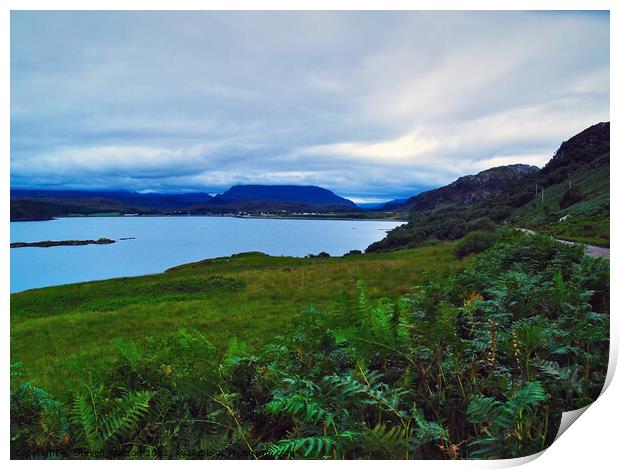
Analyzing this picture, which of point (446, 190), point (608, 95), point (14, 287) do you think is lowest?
point (14, 287)

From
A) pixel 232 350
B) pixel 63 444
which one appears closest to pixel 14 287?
pixel 63 444

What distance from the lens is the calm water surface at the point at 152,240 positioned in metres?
3.67

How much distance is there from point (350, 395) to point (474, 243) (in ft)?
26.0

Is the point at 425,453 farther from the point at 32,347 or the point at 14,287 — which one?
the point at 32,347

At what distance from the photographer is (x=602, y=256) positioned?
3.47 meters

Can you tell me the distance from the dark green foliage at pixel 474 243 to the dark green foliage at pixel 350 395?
6.39m

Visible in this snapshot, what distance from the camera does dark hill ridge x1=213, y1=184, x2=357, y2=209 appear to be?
677cm

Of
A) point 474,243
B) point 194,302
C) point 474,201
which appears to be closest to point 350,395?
point 474,201

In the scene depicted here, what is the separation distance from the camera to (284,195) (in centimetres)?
698

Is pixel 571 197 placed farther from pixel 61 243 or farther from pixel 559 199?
pixel 61 243

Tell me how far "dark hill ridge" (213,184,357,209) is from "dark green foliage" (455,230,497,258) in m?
3.55

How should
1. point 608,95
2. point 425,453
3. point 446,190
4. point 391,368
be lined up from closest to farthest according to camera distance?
point 425,453, point 391,368, point 608,95, point 446,190

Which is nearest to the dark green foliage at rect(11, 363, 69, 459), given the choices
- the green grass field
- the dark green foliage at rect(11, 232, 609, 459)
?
the dark green foliage at rect(11, 232, 609, 459)

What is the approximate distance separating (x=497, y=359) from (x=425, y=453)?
0.68m
